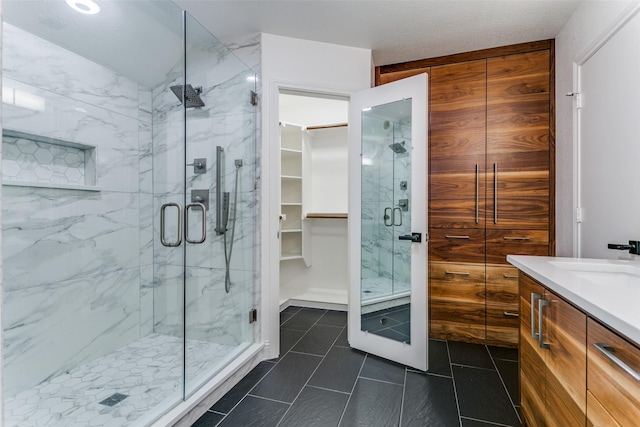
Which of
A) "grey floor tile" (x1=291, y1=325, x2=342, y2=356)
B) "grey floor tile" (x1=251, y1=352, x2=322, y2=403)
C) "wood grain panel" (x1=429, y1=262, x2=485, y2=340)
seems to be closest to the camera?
"grey floor tile" (x1=251, y1=352, x2=322, y2=403)

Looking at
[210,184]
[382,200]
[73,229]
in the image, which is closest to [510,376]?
[382,200]

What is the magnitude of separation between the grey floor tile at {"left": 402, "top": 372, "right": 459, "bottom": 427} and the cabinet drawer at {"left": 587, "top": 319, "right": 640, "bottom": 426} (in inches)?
37.9

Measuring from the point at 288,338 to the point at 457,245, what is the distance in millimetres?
1679

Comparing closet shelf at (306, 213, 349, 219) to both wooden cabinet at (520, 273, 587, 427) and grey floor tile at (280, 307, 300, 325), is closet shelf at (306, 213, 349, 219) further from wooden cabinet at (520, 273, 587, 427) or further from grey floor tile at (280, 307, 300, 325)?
wooden cabinet at (520, 273, 587, 427)

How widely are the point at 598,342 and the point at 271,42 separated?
252 cm

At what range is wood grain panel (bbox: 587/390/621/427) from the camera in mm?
736

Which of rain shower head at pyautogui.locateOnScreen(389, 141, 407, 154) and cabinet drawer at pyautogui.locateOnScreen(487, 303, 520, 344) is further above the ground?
rain shower head at pyautogui.locateOnScreen(389, 141, 407, 154)

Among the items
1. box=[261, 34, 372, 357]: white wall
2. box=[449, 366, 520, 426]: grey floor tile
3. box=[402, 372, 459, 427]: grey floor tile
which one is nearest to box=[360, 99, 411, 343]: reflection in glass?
box=[402, 372, 459, 427]: grey floor tile

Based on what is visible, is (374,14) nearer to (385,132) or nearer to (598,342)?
(385,132)

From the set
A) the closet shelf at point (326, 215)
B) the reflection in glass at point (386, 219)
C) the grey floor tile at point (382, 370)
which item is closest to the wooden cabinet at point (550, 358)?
the grey floor tile at point (382, 370)

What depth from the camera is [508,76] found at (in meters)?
2.40

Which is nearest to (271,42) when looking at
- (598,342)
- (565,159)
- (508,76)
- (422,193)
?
(422,193)

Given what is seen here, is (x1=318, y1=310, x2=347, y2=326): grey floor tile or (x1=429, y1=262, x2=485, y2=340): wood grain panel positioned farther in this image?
(x1=318, y1=310, x2=347, y2=326): grey floor tile

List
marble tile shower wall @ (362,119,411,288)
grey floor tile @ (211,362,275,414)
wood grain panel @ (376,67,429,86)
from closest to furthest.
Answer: grey floor tile @ (211,362,275,414)
marble tile shower wall @ (362,119,411,288)
wood grain panel @ (376,67,429,86)
